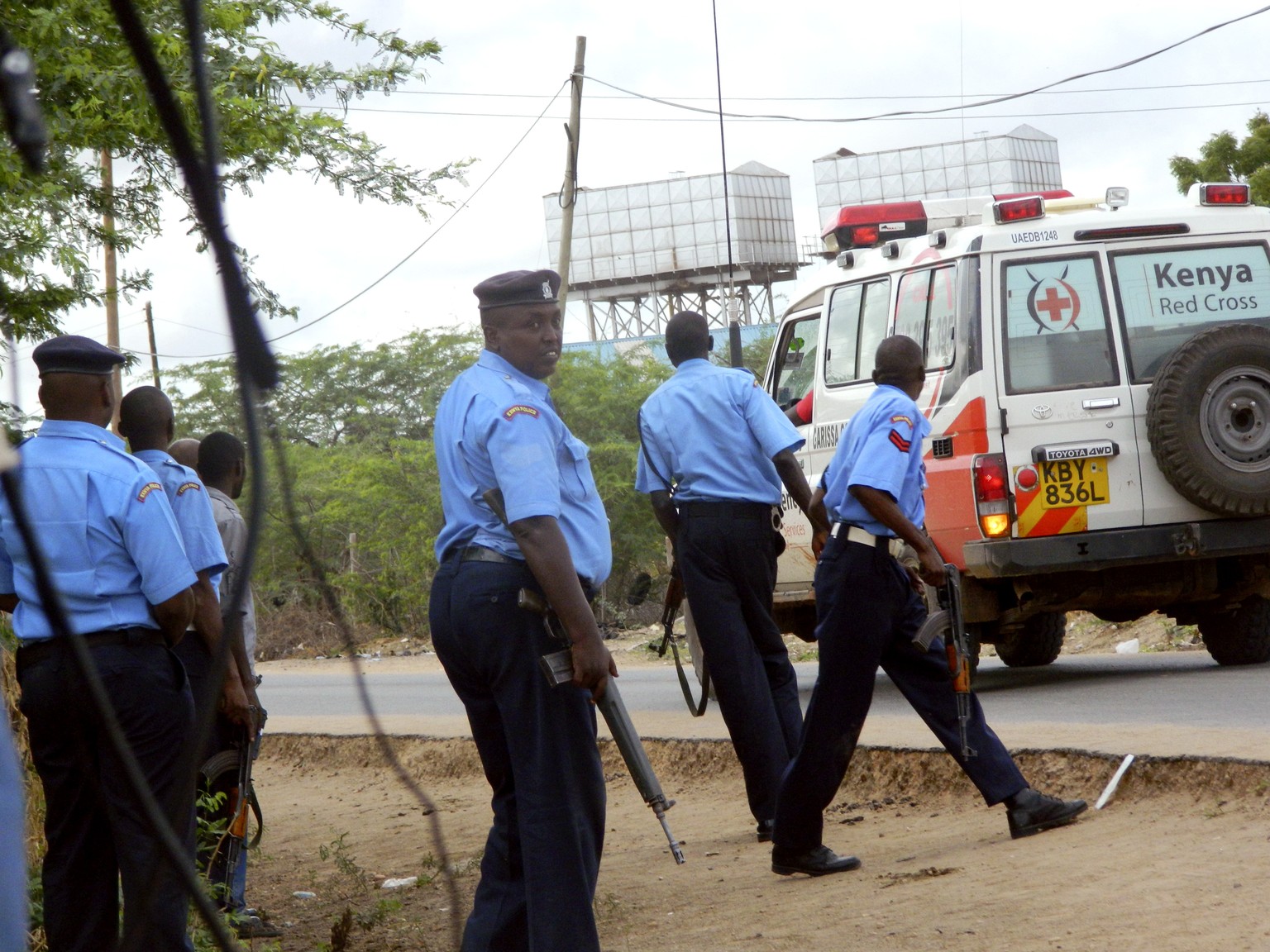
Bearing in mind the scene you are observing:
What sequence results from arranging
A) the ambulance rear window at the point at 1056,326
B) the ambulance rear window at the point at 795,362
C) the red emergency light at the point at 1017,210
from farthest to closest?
the ambulance rear window at the point at 795,362
the red emergency light at the point at 1017,210
the ambulance rear window at the point at 1056,326

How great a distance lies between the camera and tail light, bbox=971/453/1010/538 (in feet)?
26.5

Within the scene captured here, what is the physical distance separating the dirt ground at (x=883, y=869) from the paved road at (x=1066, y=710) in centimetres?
25

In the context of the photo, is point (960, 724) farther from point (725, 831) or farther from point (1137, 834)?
point (725, 831)

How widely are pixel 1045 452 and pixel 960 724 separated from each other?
3313mm

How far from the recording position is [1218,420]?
792 cm

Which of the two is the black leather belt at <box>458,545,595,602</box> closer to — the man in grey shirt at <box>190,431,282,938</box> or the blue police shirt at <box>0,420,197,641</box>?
the blue police shirt at <box>0,420,197,641</box>

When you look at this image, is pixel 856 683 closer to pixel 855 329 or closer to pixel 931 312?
pixel 931 312

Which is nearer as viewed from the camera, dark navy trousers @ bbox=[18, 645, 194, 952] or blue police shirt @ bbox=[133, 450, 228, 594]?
dark navy trousers @ bbox=[18, 645, 194, 952]

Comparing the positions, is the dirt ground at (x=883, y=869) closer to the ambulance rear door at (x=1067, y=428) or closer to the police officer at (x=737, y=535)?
the police officer at (x=737, y=535)

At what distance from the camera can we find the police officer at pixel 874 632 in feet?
16.3

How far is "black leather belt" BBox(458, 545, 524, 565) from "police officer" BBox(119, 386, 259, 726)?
72cm

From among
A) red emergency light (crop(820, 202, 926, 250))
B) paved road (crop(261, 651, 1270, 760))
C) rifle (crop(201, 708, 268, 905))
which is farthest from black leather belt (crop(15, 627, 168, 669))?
red emergency light (crop(820, 202, 926, 250))

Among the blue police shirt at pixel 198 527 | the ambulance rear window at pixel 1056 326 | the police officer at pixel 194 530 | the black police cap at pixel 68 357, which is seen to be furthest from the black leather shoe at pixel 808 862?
the ambulance rear window at pixel 1056 326

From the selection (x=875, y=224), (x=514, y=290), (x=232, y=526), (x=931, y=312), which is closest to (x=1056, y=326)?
(x=931, y=312)
